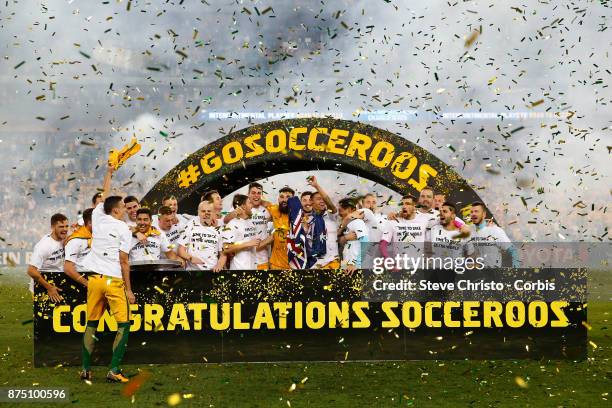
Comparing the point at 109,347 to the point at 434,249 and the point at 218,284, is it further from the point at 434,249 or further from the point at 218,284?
the point at 434,249

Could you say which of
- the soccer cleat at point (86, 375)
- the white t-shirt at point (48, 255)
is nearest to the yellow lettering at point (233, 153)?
the white t-shirt at point (48, 255)

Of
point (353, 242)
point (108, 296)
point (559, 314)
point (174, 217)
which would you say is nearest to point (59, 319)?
point (108, 296)

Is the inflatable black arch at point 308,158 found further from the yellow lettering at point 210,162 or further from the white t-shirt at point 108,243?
the white t-shirt at point 108,243

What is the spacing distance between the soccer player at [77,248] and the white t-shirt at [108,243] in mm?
749

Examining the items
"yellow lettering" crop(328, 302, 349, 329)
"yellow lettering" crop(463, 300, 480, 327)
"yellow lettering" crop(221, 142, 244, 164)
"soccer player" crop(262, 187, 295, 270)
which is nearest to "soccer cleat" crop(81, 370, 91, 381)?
"yellow lettering" crop(328, 302, 349, 329)

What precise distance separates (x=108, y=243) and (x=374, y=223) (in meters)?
3.79

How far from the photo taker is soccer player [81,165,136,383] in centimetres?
833

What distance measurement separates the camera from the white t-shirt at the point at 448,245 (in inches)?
393

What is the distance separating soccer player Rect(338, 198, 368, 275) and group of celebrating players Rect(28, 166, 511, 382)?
0.01 m

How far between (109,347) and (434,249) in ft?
12.3

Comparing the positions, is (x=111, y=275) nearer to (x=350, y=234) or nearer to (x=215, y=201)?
(x=215, y=201)

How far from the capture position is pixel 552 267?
386 inches

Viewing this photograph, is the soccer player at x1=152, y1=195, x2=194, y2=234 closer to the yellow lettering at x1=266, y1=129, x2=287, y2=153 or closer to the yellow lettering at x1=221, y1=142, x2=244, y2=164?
the yellow lettering at x1=221, y1=142, x2=244, y2=164

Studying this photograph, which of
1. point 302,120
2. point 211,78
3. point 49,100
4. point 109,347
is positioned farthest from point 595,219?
point 109,347
